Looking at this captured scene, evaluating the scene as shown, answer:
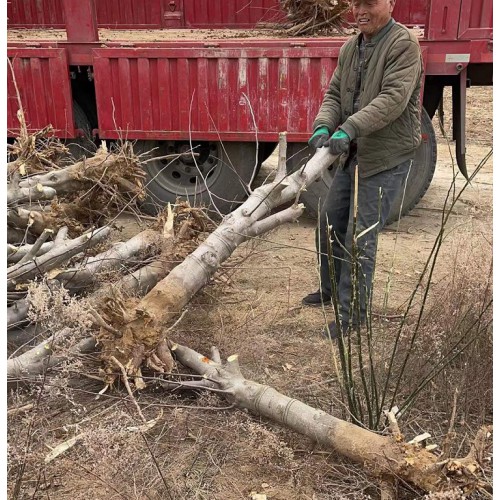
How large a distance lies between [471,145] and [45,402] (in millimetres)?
9467

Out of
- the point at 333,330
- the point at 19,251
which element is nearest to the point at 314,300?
the point at 333,330

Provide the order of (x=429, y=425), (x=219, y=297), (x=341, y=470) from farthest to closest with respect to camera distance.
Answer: (x=219, y=297) → (x=429, y=425) → (x=341, y=470)

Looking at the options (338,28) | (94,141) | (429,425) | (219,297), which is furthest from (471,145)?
(429,425)

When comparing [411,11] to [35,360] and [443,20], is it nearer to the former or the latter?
[443,20]

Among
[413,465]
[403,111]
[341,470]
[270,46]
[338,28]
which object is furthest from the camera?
[338,28]

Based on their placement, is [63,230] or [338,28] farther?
[338,28]

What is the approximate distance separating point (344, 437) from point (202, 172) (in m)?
4.46

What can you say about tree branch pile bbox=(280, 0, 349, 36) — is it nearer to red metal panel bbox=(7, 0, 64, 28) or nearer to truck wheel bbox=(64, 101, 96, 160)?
truck wheel bbox=(64, 101, 96, 160)

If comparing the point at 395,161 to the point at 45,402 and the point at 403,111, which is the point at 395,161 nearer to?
the point at 403,111

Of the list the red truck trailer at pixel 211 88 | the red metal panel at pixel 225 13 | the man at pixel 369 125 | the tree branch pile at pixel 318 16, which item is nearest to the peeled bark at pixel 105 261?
the man at pixel 369 125

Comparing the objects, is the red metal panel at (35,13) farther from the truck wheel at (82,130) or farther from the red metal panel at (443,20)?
the red metal panel at (443,20)

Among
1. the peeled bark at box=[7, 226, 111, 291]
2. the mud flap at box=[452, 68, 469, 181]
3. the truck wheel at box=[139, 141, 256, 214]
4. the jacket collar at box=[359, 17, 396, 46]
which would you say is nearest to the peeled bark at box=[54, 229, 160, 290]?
the peeled bark at box=[7, 226, 111, 291]

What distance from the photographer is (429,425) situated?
290cm

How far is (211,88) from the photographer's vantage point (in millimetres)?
6020
